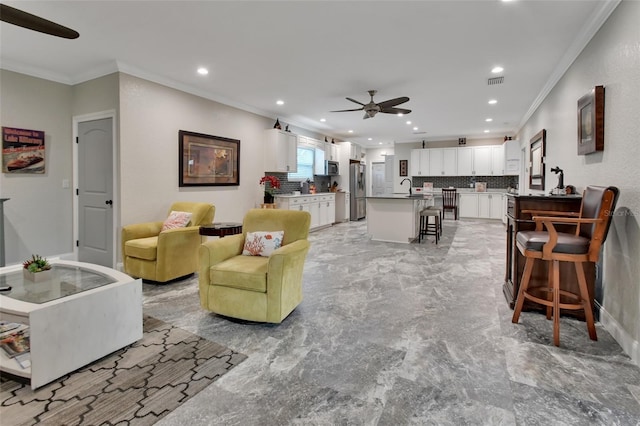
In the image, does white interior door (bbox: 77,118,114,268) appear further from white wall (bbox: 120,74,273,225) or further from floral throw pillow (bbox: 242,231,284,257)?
floral throw pillow (bbox: 242,231,284,257)

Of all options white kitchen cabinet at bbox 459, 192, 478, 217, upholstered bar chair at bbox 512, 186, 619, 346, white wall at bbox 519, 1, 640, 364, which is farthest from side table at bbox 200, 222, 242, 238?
white kitchen cabinet at bbox 459, 192, 478, 217

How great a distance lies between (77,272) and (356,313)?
2.29m

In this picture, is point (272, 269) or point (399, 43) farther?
point (399, 43)

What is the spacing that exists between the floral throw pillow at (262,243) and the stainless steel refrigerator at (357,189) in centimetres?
684

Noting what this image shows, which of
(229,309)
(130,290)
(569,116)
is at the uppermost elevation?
(569,116)

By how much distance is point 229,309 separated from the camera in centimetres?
258

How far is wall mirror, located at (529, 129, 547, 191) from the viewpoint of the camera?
485 centimetres

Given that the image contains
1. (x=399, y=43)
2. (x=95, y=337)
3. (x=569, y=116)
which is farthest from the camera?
(x=569, y=116)

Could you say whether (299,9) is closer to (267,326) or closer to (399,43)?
(399,43)

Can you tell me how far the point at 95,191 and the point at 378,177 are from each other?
9718mm

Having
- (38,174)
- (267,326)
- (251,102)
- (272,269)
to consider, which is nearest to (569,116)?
(272,269)

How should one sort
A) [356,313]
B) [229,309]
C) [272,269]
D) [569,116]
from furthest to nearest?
[569,116] → [356,313] → [229,309] → [272,269]

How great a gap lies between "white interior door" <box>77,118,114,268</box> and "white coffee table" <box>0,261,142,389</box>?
5.87 ft

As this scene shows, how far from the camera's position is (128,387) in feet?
5.81
